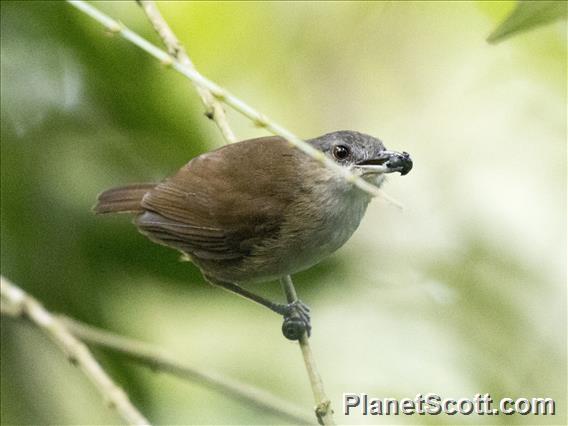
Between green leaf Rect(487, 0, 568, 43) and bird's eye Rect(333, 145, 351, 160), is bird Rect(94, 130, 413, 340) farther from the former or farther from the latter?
green leaf Rect(487, 0, 568, 43)

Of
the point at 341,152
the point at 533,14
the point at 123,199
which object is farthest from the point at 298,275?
the point at 533,14

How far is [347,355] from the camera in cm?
301

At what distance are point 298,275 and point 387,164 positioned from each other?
713mm

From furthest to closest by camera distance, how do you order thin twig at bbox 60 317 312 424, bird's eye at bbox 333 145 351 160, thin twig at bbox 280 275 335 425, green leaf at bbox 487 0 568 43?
bird's eye at bbox 333 145 351 160
thin twig at bbox 60 317 312 424
thin twig at bbox 280 275 335 425
green leaf at bbox 487 0 568 43

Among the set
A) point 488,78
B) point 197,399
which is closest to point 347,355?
point 197,399

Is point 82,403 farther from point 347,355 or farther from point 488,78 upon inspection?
point 488,78

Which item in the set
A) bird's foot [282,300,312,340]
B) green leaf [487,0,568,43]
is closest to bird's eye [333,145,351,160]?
bird's foot [282,300,312,340]

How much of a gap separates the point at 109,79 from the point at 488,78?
6.00 feet

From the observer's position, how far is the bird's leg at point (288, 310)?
2611mm

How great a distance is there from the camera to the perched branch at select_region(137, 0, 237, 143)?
2.46m

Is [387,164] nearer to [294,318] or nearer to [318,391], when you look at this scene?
[294,318]

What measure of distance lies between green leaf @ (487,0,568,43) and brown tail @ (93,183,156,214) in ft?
5.43

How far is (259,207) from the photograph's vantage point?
109 inches

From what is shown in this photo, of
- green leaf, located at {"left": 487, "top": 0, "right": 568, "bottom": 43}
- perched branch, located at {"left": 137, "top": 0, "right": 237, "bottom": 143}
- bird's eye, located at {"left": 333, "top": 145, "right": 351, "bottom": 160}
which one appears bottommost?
green leaf, located at {"left": 487, "top": 0, "right": 568, "bottom": 43}
